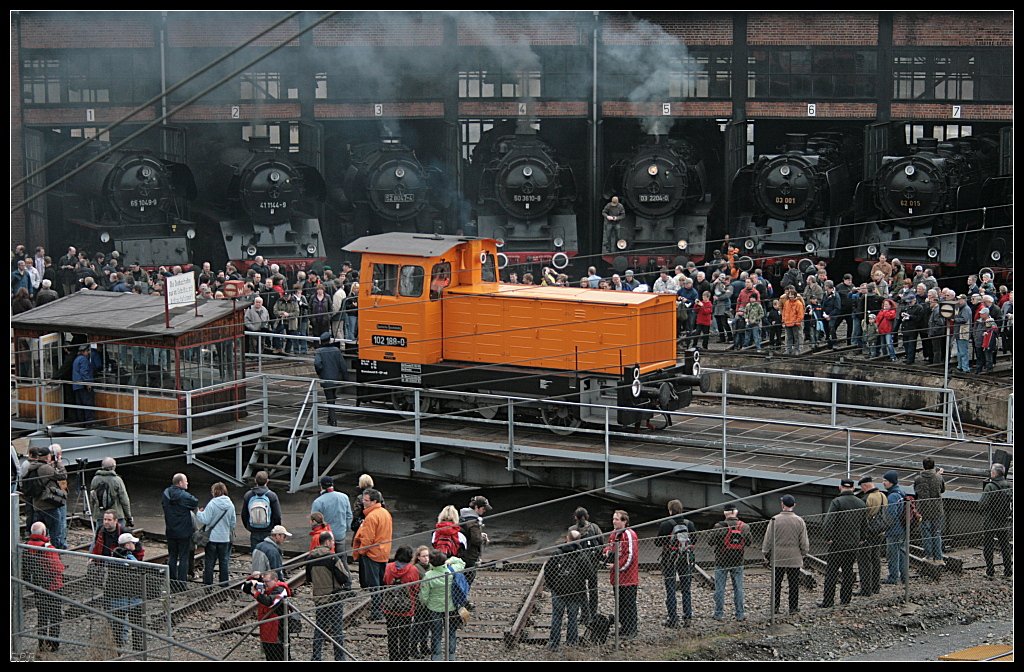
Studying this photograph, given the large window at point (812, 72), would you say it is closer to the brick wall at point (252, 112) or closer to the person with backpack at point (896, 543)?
the brick wall at point (252, 112)

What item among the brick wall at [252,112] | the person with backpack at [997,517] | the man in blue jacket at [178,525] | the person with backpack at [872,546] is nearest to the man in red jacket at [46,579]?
the man in blue jacket at [178,525]

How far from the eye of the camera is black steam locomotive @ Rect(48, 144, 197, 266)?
1396 inches

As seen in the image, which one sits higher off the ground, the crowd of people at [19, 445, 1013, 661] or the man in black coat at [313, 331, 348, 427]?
the man in black coat at [313, 331, 348, 427]

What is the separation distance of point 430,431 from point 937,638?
8.76m

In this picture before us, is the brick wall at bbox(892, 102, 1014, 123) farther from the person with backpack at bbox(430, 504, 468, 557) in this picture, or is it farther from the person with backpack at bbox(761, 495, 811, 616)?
the person with backpack at bbox(430, 504, 468, 557)

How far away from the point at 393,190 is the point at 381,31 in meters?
4.04

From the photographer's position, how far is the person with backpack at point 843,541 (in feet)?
51.3

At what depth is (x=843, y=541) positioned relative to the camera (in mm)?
15703

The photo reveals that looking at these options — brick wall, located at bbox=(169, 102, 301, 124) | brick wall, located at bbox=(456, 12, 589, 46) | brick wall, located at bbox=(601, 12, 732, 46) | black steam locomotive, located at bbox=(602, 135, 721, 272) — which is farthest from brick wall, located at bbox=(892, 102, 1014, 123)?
brick wall, located at bbox=(169, 102, 301, 124)

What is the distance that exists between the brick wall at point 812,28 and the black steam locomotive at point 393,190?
8.37 metres

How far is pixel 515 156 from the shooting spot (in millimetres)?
35250

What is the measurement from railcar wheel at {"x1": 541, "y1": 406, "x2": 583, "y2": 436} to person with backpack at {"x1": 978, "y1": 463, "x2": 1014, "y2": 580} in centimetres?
632
